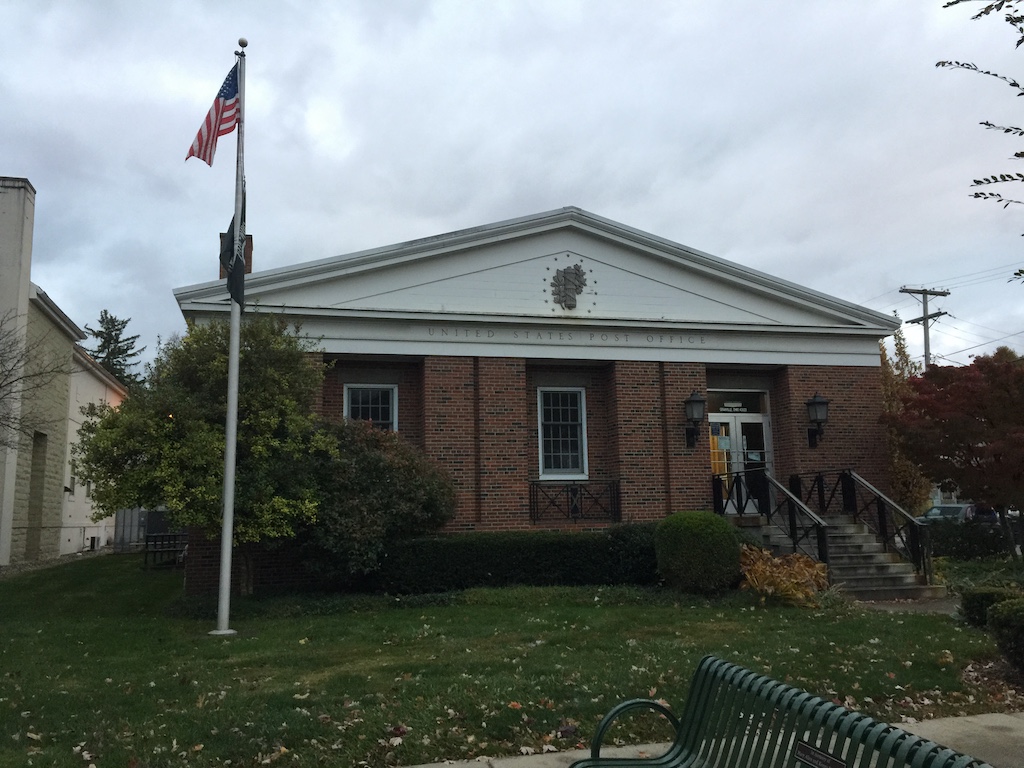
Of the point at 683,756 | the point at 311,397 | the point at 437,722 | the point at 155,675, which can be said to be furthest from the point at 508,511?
the point at 683,756

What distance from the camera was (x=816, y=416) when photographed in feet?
62.5

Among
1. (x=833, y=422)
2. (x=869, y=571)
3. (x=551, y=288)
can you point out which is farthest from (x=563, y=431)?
(x=869, y=571)

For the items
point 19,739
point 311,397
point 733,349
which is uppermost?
point 733,349

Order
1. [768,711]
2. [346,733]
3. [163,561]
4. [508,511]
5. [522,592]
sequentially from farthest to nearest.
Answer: [163,561] → [508,511] → [522,592] → [346,733] → [768,711]

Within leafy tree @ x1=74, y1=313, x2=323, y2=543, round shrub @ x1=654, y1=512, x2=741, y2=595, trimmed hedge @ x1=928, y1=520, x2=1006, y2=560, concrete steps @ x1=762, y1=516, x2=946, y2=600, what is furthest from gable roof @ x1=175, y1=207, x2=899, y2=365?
round shrub @ x1=654, y1=512, x2=741, y2=595

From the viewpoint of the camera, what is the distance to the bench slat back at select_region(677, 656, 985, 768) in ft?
10.4

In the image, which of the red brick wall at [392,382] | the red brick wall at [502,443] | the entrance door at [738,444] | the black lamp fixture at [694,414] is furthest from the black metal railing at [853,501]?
the red brick wall at [392,382]

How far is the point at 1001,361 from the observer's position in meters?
17.9

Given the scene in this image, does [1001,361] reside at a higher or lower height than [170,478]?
higher

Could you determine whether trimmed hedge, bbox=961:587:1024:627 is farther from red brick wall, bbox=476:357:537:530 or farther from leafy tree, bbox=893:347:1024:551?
red brick wall, bbox=476:357:537:530

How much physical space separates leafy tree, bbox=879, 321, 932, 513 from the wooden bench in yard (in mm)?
15560

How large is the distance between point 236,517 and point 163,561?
1196 centimetres

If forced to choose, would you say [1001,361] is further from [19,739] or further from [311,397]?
[19,739]

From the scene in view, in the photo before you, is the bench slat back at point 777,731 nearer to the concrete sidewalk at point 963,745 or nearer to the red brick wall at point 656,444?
the concrete sidewalk at point 963,745
